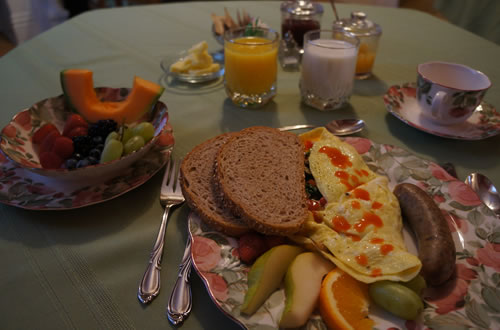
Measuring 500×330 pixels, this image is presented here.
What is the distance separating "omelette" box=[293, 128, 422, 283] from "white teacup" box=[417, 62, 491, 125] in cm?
44

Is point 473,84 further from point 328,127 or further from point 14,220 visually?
point 14,220

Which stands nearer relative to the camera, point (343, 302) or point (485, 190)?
point (343, 302)

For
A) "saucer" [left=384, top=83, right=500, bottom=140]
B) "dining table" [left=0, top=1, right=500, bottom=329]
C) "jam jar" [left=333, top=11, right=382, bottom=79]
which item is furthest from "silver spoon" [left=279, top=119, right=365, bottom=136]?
"jam jar" [left=333, top=11, right=382, bottom=79]

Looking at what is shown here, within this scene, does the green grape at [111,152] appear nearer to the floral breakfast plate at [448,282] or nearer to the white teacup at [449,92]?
the floral breakfast plate at [448,282]

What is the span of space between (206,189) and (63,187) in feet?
1.54

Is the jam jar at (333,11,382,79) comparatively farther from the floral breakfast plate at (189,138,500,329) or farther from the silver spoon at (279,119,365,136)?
the floral breakfast plate at (189,138,500,329)

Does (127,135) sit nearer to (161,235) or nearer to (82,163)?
(82,163)

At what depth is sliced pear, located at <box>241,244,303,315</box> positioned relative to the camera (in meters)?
0.79

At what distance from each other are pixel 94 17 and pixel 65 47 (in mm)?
509

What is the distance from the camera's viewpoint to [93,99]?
1.49 meters

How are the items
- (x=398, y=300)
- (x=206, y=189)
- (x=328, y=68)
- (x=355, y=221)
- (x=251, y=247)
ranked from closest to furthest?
(x=398, y=300), (x=251, y=247), (x=355, y=221), (x=206, y=189), (x=328, y=68)

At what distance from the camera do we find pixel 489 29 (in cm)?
317

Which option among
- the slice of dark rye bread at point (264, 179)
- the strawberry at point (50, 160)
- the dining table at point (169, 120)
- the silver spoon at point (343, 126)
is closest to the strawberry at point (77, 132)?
the strawberry at point (50, 160)

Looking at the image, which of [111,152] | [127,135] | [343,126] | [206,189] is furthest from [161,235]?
[343,126]
